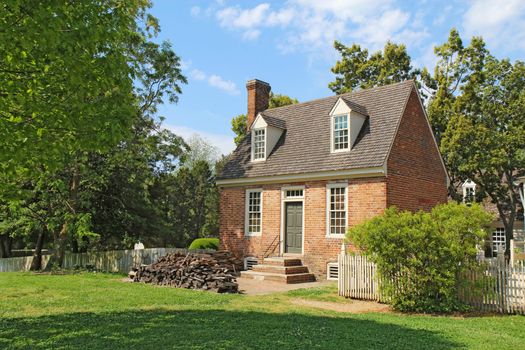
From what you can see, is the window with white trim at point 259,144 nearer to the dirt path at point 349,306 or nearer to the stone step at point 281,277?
the stone step at point 281,277

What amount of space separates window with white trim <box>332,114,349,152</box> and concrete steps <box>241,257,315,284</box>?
487 centimetres

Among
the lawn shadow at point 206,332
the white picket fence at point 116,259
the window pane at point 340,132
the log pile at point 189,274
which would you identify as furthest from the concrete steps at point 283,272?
the lawn shadow at point 206,332

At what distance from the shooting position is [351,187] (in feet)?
58.2

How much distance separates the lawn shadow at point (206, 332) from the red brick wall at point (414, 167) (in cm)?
860

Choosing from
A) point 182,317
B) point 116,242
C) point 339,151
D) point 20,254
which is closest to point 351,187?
point 339,151

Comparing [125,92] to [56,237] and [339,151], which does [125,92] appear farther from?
[56,237]

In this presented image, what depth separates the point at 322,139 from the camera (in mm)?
19875

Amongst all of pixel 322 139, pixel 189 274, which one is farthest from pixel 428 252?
pixel 322 139

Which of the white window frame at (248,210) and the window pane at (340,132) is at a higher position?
the window pane at (340,132)

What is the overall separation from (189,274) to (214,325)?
21.9 feet

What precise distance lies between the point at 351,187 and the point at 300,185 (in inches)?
94.7

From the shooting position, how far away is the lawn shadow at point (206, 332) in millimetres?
7270

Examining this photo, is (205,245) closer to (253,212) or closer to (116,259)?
(116,259)

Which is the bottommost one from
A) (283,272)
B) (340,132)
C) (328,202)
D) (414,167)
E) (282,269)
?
(283,272)
